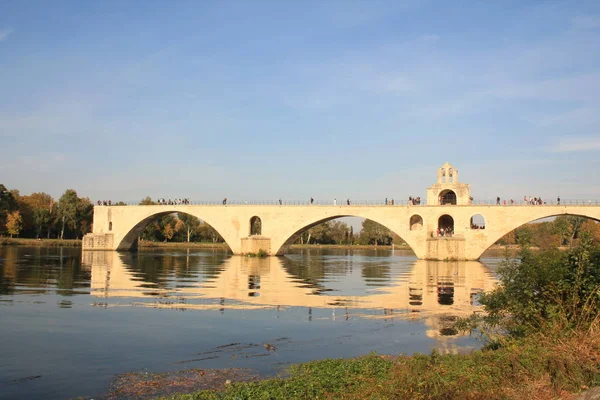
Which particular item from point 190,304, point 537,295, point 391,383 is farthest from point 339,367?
point 190,304

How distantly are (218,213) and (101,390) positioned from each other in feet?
149

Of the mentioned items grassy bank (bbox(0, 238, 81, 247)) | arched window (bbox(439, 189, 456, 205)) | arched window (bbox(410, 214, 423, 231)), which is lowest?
grassy bank (bbox(0, 238, 81, 247))

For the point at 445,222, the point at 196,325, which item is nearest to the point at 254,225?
the point at 445,222

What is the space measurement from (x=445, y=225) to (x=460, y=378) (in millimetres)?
44152

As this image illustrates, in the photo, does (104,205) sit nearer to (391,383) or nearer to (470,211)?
(470,211)

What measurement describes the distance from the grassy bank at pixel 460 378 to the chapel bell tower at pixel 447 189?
3993 centimetres

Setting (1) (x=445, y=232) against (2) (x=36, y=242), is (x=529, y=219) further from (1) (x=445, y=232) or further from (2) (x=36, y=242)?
(2) (x=36, y=242)

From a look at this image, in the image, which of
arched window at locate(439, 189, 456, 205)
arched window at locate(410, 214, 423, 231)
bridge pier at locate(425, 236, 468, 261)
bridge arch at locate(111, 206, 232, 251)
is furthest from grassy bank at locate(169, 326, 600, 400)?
bridge arch at locate(111, 206, 232, 251)

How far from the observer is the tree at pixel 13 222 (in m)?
66.1

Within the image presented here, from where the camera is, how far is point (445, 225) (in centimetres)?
5000

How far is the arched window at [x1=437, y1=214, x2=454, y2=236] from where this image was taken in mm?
47156

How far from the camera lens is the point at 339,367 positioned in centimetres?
866

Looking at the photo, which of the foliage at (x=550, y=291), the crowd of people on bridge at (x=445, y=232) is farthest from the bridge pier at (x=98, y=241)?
the foliage at (x=550, y=291)

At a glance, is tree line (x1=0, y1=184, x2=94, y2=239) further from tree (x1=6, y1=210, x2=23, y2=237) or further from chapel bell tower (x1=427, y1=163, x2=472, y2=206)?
chapel bell tower (x1=427, y1=163, x2=472, y2=206)
